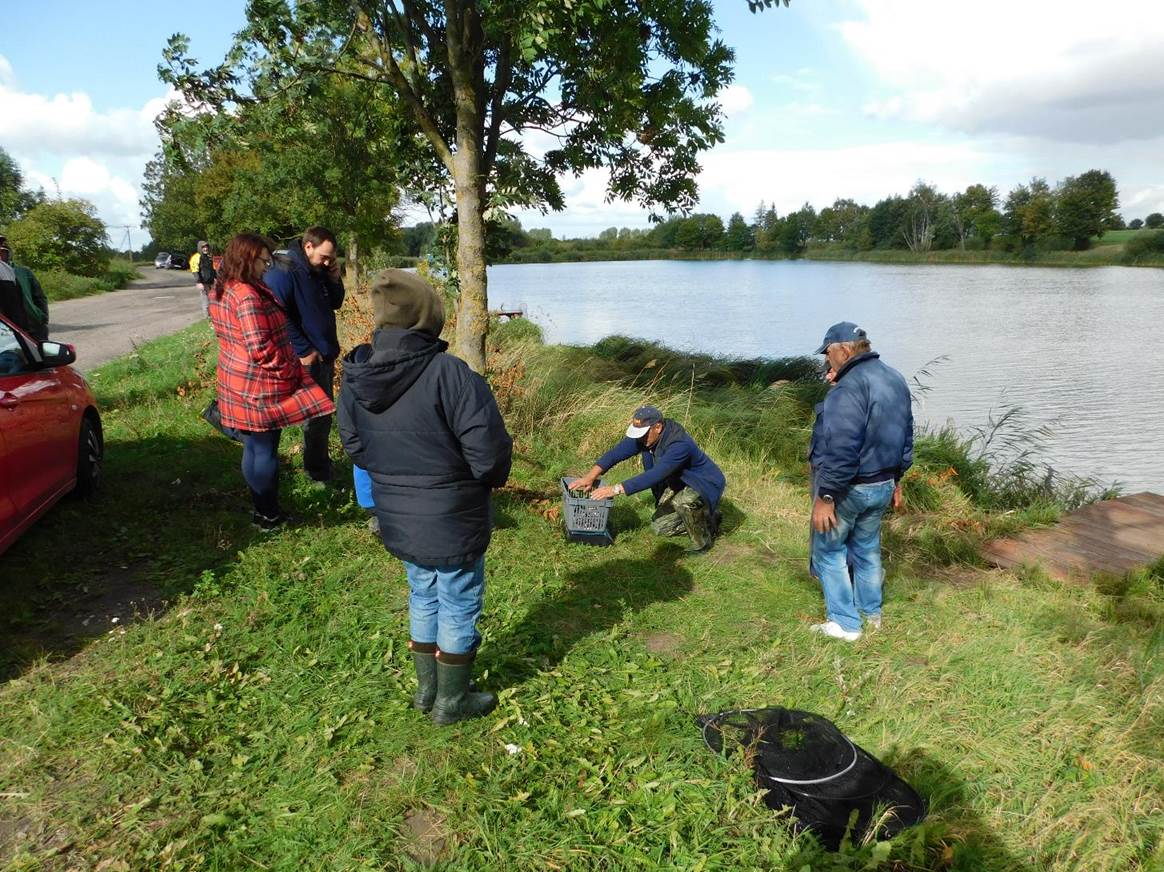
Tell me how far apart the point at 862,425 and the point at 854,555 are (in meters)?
0.97

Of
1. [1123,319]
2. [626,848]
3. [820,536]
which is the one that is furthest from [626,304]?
[626,848]

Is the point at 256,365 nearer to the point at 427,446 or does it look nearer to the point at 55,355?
the point at 55,355

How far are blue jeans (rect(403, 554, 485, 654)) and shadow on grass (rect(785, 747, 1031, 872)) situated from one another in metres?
1.53

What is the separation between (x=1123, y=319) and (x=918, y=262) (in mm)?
40934

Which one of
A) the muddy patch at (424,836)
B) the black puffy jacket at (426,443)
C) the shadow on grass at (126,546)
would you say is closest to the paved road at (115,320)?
the shadow on grass at (126,546)

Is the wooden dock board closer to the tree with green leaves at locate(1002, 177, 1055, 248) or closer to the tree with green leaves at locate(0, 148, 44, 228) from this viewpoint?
the tree with green leaves at locate(0, 148, 44, 228)

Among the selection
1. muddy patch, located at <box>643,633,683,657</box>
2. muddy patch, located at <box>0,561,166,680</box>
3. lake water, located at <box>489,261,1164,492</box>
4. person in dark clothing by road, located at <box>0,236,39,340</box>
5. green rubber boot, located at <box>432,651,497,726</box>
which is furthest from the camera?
lake water, located at <box>489,261,1164,492</box>

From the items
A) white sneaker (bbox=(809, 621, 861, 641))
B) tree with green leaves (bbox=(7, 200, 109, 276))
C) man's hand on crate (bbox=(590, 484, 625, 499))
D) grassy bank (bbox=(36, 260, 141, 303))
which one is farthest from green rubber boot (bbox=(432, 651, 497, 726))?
tree with green leaves (bbox=(7, 200, 109, 276))

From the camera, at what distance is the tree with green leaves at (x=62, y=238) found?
94.3 feet

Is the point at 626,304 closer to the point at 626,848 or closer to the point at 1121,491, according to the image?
the point at 1121,491

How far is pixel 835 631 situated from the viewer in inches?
169

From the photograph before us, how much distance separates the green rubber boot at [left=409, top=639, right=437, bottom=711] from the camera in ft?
10.5

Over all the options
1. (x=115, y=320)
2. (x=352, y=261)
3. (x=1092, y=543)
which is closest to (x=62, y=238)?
(x=115, y=320)

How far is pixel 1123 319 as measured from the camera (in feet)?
80.4
